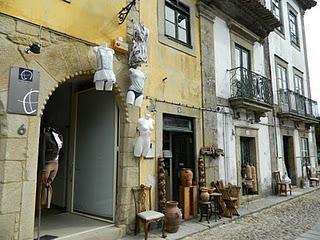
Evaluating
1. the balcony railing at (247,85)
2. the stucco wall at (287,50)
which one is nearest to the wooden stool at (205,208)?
the balcony railing at (247,85)

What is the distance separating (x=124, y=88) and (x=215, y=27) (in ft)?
15.2

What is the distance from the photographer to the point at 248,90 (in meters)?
9.67

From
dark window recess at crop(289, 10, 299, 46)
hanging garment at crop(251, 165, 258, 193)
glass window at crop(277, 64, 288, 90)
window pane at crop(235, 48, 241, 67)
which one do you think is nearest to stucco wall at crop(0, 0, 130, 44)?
window pane at crop(235, 48, 241, 67)

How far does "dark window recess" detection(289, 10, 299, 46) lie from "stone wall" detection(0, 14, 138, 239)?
1323 centimetres

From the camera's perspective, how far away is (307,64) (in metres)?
16.5

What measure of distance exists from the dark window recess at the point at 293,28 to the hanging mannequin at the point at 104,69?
12762mm

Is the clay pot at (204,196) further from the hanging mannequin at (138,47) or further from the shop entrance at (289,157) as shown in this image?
the shop entrance at (289,157)

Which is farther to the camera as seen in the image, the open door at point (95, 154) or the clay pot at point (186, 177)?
the clay pot at point (186, 177)

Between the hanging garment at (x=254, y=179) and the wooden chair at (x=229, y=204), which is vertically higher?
the hanging garment at (x=254, y=179)

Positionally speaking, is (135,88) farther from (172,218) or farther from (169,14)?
(169,14)

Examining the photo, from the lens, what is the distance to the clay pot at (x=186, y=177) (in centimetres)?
706

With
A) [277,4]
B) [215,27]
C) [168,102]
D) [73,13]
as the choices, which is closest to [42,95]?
[73,13]

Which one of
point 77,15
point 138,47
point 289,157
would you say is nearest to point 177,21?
point 138,47

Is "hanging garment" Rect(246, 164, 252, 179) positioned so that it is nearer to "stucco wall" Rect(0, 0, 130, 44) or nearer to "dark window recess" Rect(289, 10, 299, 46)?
"stucco wall" Rect(0, 0, 130, 44)
